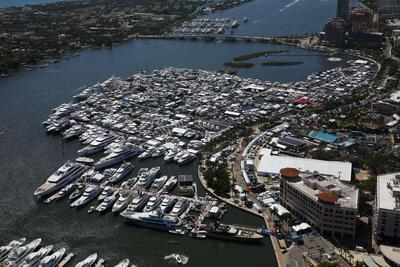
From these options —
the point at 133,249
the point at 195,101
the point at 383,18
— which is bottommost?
the point at 133,249

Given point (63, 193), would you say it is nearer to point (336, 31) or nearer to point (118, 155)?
point (118, 155)

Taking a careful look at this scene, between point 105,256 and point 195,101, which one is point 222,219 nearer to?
point 105,256

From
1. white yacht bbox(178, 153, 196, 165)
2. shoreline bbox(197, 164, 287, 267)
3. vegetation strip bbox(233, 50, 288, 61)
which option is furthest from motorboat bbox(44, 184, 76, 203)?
vegetation strip bbox(233, 50, 288, 61)

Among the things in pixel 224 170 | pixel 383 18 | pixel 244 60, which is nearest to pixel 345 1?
pixel 383 18

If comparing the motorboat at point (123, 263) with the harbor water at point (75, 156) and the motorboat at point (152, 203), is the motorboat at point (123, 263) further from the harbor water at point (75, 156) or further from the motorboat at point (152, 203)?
the motorboat at point (152, 203)

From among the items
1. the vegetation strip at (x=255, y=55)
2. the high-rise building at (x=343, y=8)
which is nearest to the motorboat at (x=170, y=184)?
the vegetation strip at (x=255, y=55)

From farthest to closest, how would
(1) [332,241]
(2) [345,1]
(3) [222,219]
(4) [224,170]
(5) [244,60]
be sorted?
1. (2) [345,1]
2. (5) [244,60]
3. (4) [224,170]
4. (3) [222,219]
5. (1) [332,241]

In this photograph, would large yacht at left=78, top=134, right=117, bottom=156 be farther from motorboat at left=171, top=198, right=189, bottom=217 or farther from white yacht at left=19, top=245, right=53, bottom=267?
white yacht at left=19, top=245, right=53, bottom=267
